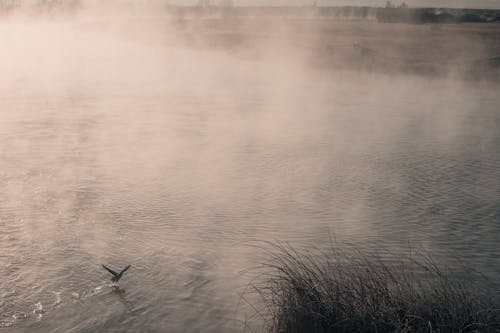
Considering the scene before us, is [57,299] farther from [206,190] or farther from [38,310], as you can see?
[206,190]

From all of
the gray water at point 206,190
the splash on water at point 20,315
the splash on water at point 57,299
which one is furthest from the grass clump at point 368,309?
the splash on water at point 20,315

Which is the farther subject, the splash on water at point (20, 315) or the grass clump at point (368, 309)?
the splash on water at point (20, 315)

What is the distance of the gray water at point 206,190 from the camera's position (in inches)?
178

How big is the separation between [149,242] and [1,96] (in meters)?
8.77

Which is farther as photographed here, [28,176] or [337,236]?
[28,176]

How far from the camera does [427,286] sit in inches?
168

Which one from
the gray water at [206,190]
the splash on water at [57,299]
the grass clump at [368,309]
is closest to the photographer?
Answer: the grass clump at [368,309]

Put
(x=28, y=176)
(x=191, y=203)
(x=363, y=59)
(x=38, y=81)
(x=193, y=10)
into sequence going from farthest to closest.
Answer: (x=193, y=10) < (x=363, y=59) < (x=38, y=81) < (x=28, y=176) < (x=191, y=203)

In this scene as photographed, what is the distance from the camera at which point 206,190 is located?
6832mm

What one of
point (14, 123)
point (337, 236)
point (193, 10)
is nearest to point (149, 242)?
point (337, 236)

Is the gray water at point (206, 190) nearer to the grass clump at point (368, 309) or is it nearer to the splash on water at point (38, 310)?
the splash on water at point (38, 310)

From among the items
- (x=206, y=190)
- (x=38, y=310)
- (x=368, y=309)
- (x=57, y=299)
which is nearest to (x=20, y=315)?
(x=38, y=310)

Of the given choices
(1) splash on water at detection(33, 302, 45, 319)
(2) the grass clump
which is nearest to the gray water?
(1) splash on water at detection(33, 302, 45, 319)

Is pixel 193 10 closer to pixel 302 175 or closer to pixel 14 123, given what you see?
pixel 14 123
